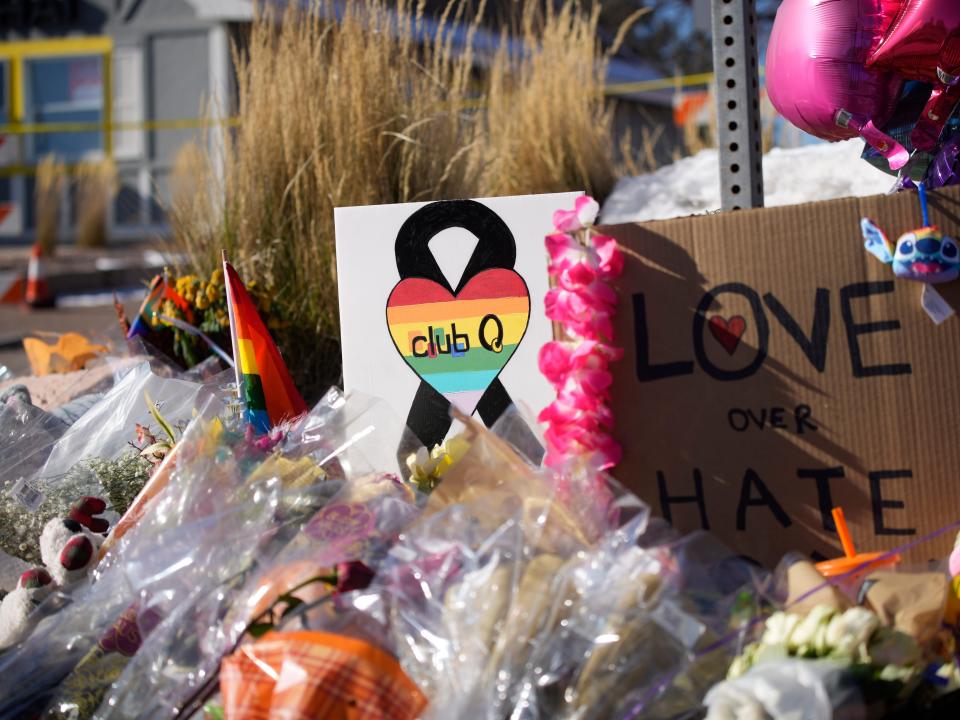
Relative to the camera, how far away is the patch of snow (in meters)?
3.73

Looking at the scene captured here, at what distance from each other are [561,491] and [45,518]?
1.00m

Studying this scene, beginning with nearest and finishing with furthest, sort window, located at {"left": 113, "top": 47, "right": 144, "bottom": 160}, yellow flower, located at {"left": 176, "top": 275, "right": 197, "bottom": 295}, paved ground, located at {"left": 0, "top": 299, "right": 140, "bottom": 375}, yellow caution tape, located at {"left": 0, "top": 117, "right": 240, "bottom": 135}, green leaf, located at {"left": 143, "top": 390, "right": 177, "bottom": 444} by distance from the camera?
green leaf, located at {"left": 143, "top": 390, "right": 177, "bottom": 444} < yellow flower, located at {"left": 176, "top": 275, "right": 197, "bottom": 295} < paved ground, located at {"left": 0, "top": 299, "right": 140, "bottom": 375} < yellow caution tape, located at {"left": 0, "top": 117, "right": 240, "bottom": 135} < window, located at {"left": 113, "top": 47, "right": 144, "bottom": 160}

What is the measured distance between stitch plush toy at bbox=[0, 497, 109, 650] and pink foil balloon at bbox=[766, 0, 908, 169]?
153 cm

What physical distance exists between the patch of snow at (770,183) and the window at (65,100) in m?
11.7

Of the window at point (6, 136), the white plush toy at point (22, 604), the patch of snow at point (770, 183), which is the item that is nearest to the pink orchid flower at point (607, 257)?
the white plush toy at point (22, 604)

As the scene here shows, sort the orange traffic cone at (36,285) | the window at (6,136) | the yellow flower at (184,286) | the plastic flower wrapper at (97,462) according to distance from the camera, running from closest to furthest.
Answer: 1. the plastic flower wrapper at (97,462)
2. the yellow flower at (184,286)
3. the orange traffic cone at (36,285)
4. the window at (6,136)

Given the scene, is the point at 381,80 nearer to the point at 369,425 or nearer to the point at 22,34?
the point at 369,425

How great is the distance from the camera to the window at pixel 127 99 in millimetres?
13484

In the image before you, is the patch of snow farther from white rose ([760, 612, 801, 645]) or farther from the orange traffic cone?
the orange traffic cone

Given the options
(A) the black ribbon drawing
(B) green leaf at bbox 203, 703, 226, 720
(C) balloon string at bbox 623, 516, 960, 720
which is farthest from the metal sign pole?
(B) green leaf at bbox 203, 703, 226, 720

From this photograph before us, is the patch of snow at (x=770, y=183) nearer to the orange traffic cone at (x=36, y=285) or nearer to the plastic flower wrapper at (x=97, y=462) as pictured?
the plastic flower wrapper at (x=97, y=462)

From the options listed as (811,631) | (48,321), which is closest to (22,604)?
(811,631)

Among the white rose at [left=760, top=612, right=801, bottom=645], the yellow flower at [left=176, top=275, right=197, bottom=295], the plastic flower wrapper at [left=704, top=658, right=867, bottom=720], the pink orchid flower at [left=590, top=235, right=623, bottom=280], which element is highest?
the pink orchid flower at [left=590, top=235, right=623, bottom=280]

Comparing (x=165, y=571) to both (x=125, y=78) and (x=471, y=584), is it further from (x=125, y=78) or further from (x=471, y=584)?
(x=125, y=78)
